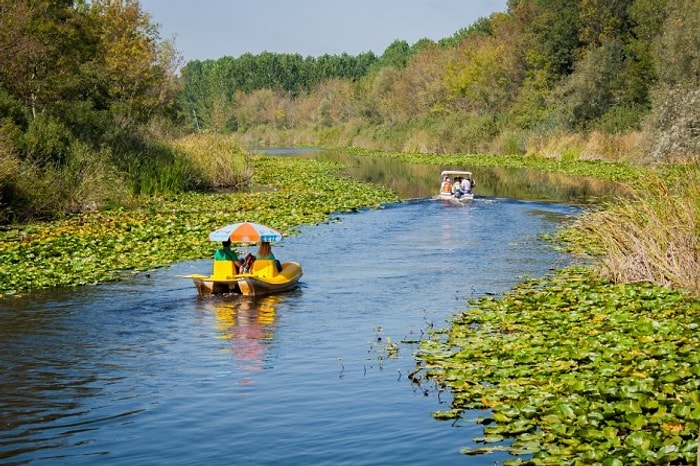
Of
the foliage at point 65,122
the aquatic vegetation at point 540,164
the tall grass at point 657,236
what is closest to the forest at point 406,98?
the foliage at point 65,122

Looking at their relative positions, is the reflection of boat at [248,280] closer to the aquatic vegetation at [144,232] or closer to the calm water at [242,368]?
the calm water at [242,368]

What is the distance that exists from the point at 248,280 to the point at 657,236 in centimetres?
827

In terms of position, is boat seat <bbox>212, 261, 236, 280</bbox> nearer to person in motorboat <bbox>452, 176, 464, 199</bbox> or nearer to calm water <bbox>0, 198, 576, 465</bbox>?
calm water <bbox>0, 198, 576, 465</bbox>

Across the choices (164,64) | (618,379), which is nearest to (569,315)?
(618,379)

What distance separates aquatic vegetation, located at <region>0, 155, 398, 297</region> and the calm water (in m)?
1.11

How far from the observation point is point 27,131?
111 feet

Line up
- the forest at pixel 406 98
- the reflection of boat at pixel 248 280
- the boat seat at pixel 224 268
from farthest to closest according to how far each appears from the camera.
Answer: the forest at pixel 406 98 < the boat seat at pixel 224 268 < the reflection of boat at pixel 248 280

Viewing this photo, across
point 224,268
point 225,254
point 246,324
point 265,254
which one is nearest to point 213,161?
point 265,254

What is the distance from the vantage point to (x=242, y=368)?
14.3 meters

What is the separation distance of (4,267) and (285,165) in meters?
44.8

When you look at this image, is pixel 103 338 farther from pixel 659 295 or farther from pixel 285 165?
pixel 285 165

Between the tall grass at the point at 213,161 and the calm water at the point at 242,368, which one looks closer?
the calm water at the point at 242,368

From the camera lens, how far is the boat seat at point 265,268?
67.7 feet

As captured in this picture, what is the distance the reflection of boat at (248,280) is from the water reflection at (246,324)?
188 millimetres
